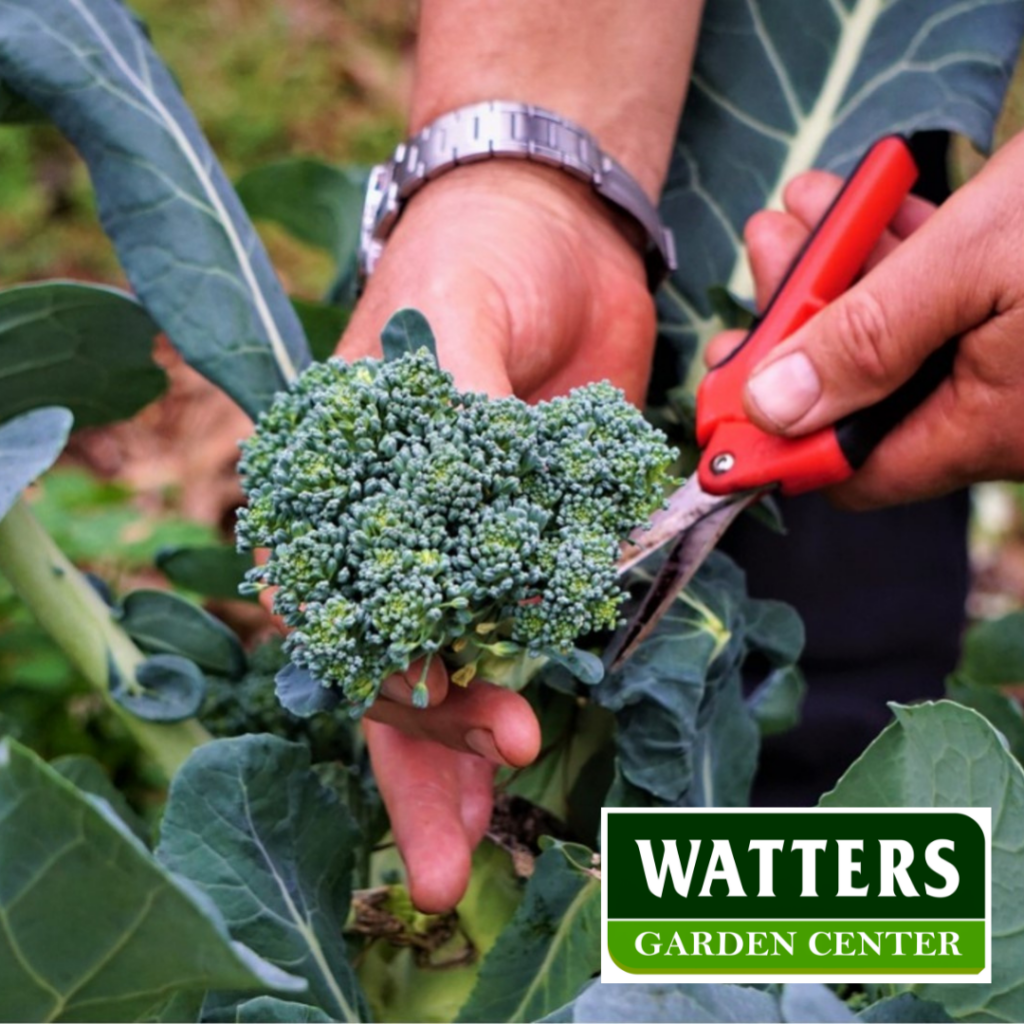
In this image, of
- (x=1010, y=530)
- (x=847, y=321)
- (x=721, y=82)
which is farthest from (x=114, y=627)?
(x=1010, y=530)

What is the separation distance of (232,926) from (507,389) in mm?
470

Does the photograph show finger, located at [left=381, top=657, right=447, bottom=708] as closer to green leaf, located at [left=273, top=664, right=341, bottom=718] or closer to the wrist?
green leaf, located at [left=273, top=664, right=341, bottom=718]

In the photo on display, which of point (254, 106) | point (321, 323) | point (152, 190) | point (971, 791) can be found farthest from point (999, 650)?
point (254, 106)

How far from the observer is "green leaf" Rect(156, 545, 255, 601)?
142cm

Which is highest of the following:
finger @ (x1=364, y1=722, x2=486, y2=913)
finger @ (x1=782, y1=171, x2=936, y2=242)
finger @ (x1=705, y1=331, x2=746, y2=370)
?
finger @ (x1=782, y1=171, x2=936, y2=242)

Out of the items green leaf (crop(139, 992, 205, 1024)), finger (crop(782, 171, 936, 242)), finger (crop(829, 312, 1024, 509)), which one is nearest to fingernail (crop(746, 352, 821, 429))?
finger (crop(829, 312, 1024, 509))

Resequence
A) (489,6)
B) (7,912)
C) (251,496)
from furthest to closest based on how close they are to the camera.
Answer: (489,6) → (251,496) → (7,912)

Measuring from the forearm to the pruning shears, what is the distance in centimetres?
24

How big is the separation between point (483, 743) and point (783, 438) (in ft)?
1.42

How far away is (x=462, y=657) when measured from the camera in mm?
983

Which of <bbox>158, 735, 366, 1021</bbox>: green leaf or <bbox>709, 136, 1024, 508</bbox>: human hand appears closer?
<bbox>158, 735, 366, 1021</bbox>: green leaf

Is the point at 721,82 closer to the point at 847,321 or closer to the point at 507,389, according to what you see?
the point at 847,321

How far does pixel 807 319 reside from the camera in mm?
1273

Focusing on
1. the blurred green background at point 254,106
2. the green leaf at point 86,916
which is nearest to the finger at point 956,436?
the green leaf at point 86,916
